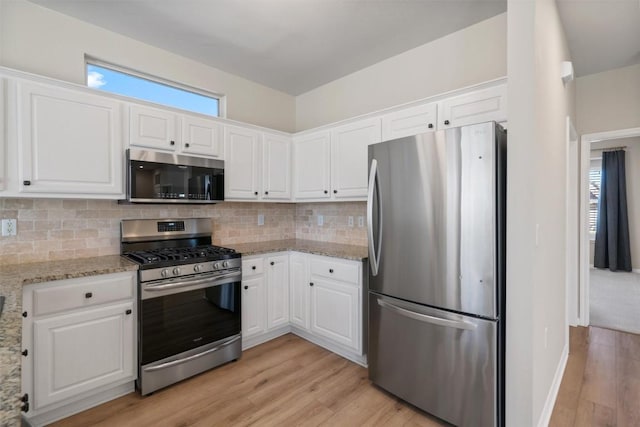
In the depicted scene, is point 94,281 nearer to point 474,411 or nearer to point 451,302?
point 451,302

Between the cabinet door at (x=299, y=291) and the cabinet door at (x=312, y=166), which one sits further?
the cabinet door at (x=312, y=166)

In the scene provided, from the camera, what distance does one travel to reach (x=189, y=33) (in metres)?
2.65

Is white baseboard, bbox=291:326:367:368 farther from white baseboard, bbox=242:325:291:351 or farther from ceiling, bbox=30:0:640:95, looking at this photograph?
ceiling, bbox=30:0:640:95

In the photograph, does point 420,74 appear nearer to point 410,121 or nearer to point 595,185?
point 410,121

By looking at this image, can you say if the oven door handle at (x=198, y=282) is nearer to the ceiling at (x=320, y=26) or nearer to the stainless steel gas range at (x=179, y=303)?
the stainless steel gas range at (x=179, y=303)

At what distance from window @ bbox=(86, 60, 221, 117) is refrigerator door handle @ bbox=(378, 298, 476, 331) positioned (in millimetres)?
2498

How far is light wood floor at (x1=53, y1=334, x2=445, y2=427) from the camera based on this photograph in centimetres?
197

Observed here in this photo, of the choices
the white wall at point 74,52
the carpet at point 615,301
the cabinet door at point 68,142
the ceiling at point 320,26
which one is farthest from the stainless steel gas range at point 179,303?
the carpet at point 615,301

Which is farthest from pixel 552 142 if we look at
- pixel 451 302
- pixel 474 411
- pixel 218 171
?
pixel 218 171

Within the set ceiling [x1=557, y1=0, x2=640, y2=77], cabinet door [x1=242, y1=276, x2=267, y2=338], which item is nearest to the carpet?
ceiling [x1=557, y1=0, x2=640, y2=77]

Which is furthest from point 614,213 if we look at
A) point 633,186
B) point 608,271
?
point 608,271

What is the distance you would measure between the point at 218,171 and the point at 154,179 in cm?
56

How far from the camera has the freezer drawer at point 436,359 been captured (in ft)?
5.65

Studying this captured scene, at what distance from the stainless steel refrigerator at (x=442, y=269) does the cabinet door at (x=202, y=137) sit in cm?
151
